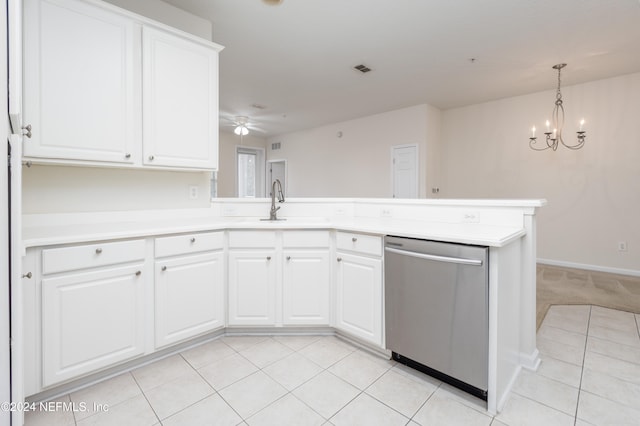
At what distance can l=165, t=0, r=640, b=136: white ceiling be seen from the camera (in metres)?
2.65

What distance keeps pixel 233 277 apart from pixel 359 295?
3.01ft

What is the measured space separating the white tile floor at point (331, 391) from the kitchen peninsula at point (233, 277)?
0.40ft

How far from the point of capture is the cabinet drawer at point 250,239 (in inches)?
87.9

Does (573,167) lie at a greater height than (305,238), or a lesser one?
greater

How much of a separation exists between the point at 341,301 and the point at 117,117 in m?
1.92

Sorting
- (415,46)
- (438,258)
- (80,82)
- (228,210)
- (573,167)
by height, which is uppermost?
(415,46)

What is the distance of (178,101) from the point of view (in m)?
2.21

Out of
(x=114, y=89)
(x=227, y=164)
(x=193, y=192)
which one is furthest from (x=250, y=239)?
(x=227, y=164)

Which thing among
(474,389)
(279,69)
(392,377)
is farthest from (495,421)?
(279,69)

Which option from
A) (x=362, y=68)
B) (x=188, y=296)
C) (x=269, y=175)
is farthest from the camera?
(x=269, y=175)

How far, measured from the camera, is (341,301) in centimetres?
220

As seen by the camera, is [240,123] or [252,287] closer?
[252,287]

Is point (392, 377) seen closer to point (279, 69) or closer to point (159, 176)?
point (159, 176)

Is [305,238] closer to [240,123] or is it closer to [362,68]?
[362,68]
